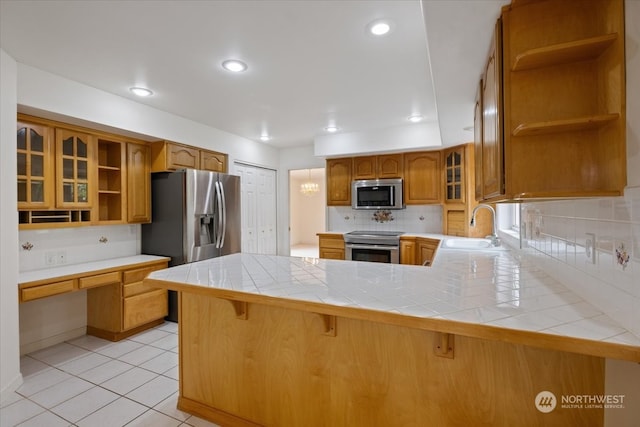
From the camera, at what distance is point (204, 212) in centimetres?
355

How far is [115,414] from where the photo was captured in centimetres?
190

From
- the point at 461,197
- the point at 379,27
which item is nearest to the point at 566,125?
the point at 379,27

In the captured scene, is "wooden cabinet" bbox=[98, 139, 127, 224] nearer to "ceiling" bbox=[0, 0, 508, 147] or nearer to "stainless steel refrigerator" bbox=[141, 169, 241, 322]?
"stainless steel refrigerator" bbox=[141, 169, 241, 322]

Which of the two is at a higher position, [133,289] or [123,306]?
[133,289]

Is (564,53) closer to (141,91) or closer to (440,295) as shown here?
(440,295)

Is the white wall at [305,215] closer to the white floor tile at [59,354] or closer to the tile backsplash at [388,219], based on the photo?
the tile backsplash at [388,219]

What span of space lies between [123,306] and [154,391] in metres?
1.14

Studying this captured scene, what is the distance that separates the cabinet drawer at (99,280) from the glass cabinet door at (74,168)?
696 millimetres

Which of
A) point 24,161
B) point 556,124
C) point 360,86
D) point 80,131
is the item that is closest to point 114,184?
point 80,131

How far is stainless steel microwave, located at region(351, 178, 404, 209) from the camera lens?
4340 mm

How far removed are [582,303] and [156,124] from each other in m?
3.77

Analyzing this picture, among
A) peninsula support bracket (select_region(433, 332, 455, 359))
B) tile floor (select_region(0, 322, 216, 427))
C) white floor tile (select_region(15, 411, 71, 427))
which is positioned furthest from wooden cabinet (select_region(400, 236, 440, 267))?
white floor tile (select_region(15, 411, 71, 427))

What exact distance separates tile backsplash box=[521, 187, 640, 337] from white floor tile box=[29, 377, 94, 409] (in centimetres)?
314

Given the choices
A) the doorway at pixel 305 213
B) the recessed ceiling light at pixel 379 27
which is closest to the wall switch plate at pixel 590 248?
the recessed ceiling light at pixel 379 27
